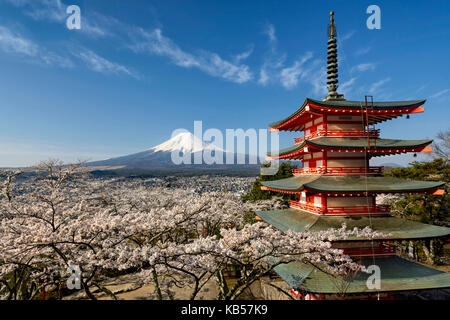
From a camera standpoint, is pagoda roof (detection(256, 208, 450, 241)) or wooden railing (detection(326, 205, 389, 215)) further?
wooden railing (detection(326, 205, 389, 215))

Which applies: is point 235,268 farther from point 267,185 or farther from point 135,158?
point 135,158

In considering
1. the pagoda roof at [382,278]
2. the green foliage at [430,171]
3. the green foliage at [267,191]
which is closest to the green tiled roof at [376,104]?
the pagoda roof at [382,278]

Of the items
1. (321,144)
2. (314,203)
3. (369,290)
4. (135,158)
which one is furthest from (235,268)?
(135,158)

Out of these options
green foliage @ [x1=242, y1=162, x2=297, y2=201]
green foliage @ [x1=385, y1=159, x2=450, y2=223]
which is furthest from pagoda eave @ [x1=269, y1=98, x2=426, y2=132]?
green foliage @ [x1=242, y1=162, x2=297, y2=201]

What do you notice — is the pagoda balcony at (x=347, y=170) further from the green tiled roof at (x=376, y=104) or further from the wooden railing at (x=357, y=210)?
the green tiled roof at (x=376, y=104)

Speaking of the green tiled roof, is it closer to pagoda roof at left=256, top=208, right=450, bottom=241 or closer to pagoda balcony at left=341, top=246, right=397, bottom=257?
pagoda roof at left=256, top=208, right=450, bottom=241

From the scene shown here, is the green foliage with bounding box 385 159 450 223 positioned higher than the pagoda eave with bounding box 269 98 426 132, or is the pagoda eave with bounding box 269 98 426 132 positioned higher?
the pagoda eave with bounding box 269 98 426 132

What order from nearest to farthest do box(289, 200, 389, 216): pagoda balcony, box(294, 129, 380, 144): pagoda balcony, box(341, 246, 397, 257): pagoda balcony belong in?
box(341, 246, 397, 257): pagoda balcony < box(289, 200, 389, 216): pagoda balcony < box(294, 129, 380, 144): pagoda balcony

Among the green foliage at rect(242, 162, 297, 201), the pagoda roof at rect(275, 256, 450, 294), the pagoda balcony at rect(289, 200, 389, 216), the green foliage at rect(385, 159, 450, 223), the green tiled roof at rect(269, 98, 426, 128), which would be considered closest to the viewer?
the pagoda roof at rect(275, 256, 450, 294)
